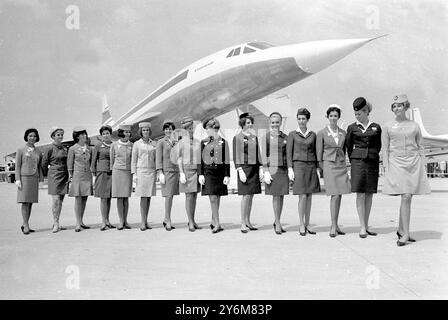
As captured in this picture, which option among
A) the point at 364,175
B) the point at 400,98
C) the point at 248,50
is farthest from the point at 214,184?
the point at 248,50

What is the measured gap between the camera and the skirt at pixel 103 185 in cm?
663

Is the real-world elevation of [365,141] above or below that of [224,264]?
above

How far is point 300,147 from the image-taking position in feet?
19.4

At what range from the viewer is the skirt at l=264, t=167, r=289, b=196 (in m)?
6.00

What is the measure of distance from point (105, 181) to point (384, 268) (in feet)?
15.2

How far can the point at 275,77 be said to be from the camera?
32.4 ft

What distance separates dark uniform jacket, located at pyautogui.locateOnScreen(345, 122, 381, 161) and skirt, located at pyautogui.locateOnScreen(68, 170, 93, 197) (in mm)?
4192

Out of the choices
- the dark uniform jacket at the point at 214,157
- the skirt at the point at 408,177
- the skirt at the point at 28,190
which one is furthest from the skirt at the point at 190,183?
the skirt at the point at 408,177

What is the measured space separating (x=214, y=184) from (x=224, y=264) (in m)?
2.37

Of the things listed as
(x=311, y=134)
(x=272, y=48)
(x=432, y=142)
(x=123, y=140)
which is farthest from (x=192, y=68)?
(x=432, y=142)

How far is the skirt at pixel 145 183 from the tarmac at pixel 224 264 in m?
0.62

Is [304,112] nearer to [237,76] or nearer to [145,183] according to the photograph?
[145,183]

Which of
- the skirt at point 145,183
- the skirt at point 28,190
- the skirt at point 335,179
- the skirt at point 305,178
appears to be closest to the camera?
the skirt at point 335,179

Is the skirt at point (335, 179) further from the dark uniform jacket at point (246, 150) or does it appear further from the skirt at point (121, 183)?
the skirt at point (121, 183)
